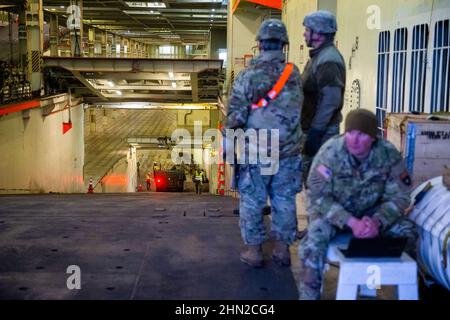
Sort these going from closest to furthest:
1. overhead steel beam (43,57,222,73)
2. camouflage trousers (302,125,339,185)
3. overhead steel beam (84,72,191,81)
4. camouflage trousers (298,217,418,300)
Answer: camouflage trousers (298,217,418,300), camouflage trousers (302,125,339,185), overhead steel beam (43,57,222,73), overhead steel beam (84,72,191,81)

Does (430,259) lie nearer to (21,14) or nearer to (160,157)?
(21,14)

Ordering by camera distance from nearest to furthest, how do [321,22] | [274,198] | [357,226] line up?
[357,226], [274,198], [321,22]

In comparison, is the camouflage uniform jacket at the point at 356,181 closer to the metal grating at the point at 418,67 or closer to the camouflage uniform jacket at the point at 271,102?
the camouflage uniform jacket at the point at 271,102

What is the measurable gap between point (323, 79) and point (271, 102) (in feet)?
1.83

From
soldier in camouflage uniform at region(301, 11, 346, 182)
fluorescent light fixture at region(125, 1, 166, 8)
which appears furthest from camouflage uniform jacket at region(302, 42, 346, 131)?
fluorescent light fixture at region(125, 1, 166, 8)

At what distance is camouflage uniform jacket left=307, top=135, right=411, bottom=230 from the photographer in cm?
362

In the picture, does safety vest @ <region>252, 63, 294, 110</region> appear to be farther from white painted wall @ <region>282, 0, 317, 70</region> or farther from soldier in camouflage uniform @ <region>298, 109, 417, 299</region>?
white painted wall @ <region>282, 0, 317, 70</region>

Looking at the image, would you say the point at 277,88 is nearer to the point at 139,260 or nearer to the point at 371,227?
the point at 371,227

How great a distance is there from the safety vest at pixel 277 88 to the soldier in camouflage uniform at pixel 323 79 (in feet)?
1.26

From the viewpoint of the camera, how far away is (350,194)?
365cm

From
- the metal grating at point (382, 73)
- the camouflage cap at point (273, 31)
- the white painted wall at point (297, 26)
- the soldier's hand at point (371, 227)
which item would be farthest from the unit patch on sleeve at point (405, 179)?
the white painted wall at point (297, 26)

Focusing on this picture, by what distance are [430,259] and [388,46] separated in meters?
4.63

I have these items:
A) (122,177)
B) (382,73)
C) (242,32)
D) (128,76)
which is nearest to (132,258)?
(382,73)

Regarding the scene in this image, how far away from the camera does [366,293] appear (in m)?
3.93
